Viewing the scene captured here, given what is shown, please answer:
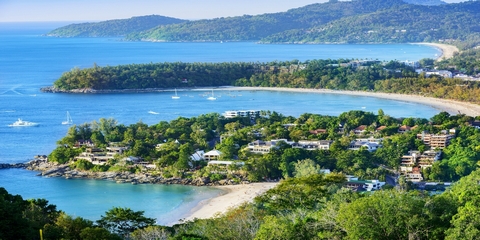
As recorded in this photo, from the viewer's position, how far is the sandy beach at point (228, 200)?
599 inches

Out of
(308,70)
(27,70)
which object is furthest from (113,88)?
(27,70)

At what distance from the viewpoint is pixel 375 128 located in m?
22.7

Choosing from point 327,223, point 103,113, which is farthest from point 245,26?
point 327,223

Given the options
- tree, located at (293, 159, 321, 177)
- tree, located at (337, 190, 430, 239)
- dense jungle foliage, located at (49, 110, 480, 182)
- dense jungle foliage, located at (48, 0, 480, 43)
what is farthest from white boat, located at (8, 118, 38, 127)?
dense jungle foliage, located at (48, 0, 480, 43)

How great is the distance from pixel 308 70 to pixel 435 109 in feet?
40.6

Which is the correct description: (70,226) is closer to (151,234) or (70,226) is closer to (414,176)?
(151,234)

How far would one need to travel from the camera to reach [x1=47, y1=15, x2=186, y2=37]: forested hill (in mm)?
118438

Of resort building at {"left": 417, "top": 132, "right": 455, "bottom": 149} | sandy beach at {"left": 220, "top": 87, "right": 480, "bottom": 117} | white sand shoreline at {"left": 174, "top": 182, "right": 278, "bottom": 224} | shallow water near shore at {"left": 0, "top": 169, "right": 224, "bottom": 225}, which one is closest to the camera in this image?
white sand shoreline at {"left": 174, "top": 182, "right": 278, "bottom": 224}

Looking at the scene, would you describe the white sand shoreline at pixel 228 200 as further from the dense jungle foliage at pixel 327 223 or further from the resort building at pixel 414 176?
the dense jungle foliage at pixel 327 223

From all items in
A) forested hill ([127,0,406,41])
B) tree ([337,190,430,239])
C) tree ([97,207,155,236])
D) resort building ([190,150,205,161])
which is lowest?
resort building ([190,150,205,161])

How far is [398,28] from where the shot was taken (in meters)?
90.0

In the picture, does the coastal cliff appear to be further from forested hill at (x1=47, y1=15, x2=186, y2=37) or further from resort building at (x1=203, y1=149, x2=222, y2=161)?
forested hill at (x1=47, y1=15, x2=186, y2=37)

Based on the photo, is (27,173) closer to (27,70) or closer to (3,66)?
(27,70)

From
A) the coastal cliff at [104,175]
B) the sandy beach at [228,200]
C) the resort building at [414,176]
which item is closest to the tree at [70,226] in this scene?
the sandy beach at [228,200]
